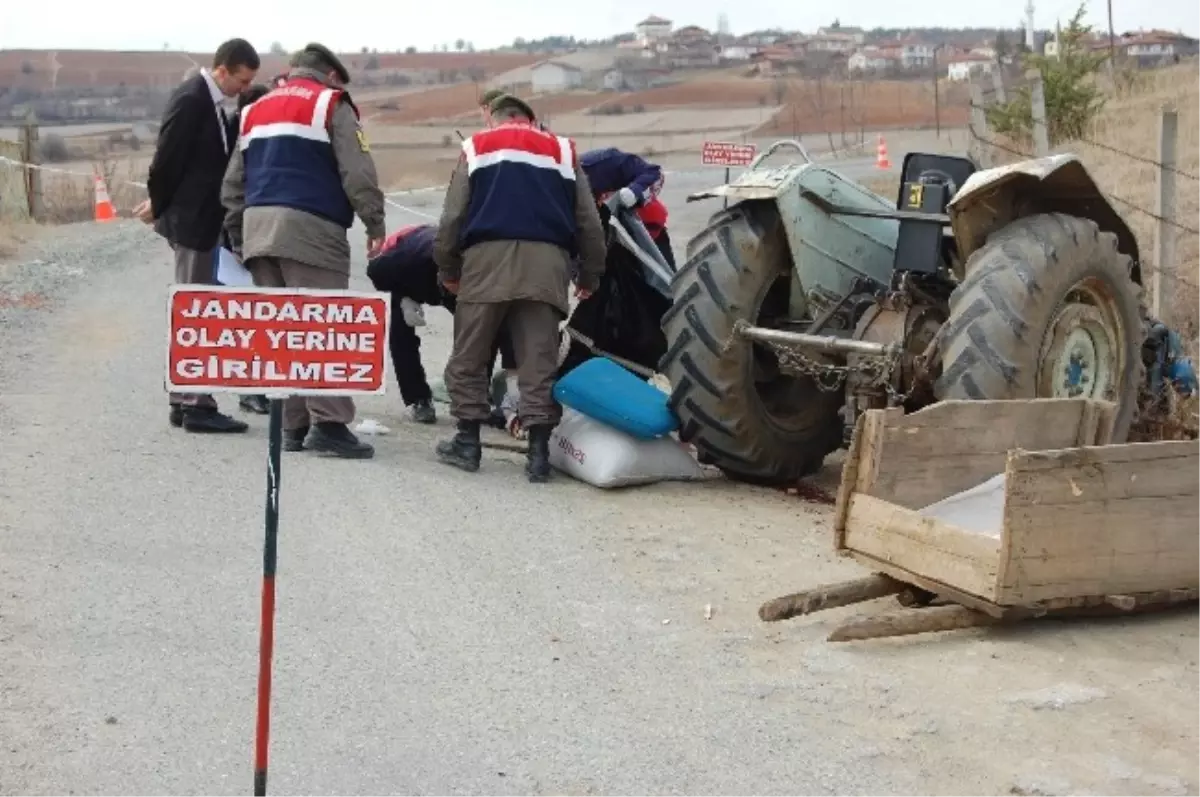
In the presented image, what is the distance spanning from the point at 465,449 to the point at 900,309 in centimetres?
231

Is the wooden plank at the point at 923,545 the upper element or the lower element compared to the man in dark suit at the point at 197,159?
lower

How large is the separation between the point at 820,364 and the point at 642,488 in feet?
3.65

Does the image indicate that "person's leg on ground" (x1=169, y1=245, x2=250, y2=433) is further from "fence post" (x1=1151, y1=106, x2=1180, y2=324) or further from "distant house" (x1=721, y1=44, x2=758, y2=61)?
"distant house" (x1=721, y1=44, x2=758, y2=61)

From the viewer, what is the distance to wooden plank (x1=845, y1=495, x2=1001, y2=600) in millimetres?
5715

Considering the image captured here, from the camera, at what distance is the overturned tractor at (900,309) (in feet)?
23.5

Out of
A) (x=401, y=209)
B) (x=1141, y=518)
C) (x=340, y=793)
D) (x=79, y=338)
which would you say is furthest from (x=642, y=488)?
(x=401, y=209)

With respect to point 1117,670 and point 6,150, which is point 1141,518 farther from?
point 6,150

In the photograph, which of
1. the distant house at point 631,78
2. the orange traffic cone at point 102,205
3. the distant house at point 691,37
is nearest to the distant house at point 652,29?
the distant house at point 691,37

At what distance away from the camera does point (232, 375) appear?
4.52 m

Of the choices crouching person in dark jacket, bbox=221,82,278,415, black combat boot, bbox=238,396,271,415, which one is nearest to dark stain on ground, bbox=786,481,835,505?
crouching person in dark jacket, bbox=221,82,278,415

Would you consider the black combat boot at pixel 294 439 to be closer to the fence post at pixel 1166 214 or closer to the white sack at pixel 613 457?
the white sack at pixel 613 457

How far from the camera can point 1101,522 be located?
230 inches

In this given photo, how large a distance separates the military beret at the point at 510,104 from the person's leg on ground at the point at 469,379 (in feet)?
3.18

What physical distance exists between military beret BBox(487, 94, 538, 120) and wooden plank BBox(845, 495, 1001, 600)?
3.12 meters
